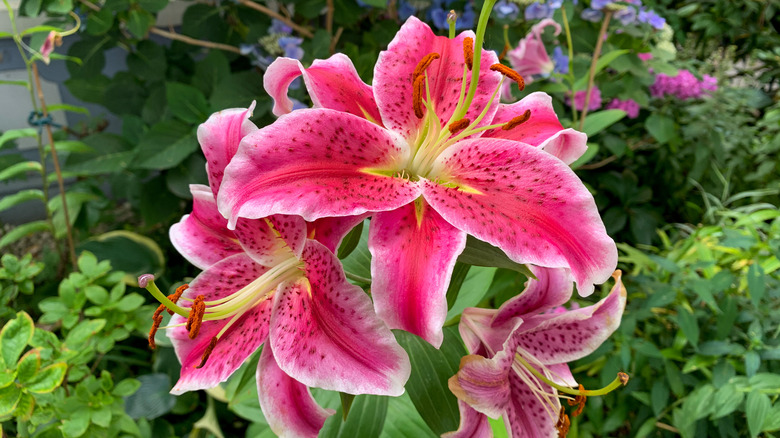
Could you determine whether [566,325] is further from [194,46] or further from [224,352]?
[194,46]

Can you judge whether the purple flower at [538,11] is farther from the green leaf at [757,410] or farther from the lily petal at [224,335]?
the lily petal at [224,335]

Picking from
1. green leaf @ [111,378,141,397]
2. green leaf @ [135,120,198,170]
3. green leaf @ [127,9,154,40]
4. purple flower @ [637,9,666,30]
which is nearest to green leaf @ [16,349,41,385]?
green leaf @ [111,378,141,397]

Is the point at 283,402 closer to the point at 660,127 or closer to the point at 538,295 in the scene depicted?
the point at 538,295

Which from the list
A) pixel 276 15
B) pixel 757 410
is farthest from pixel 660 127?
pixel 276 15

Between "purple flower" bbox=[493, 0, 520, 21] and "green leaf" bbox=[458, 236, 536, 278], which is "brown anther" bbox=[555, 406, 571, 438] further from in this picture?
"purple flower" bbox=[493, 0, 520, 21]

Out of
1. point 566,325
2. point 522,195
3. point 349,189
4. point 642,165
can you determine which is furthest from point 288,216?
point 642,165

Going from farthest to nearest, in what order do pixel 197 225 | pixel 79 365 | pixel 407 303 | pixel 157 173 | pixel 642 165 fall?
pixel 642 165 < pixel 157 173 < pixel 79 365 < pixel 197 225 < pixel 407 303
